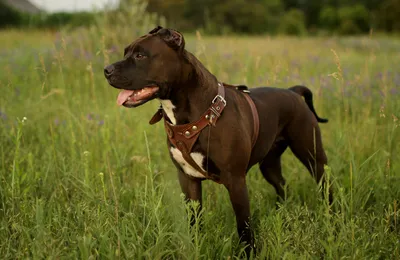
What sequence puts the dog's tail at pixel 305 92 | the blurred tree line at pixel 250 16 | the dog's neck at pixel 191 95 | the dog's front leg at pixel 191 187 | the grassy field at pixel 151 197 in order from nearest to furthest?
the grassy field at pixel 151 197
the dog's neck at pixel 191 95
the dog's front leg at pixel 191 187
the dog's tail at pixel 305 92
the blurred tree line at pixel 250 16

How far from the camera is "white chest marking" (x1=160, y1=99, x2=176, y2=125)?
252 cm

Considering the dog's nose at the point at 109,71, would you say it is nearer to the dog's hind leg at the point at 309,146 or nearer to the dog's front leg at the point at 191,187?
the dog's front leg at the point at 191,187

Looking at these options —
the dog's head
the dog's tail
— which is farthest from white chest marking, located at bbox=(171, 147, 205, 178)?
the dog's tail

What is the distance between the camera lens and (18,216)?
263 cm

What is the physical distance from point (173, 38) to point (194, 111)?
1.48 ft

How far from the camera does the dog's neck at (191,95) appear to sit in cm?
246

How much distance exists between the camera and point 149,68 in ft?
7.75

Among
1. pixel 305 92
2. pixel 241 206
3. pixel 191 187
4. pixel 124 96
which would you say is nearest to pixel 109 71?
pixel 124 96

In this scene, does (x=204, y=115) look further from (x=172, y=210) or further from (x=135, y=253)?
(x=135, y=253)

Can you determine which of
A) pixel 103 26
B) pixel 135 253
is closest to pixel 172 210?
pixel 135 253

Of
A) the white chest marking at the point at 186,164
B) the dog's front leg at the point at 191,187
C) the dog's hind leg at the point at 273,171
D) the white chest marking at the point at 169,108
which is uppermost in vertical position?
the white chest marking at the point at 169,108

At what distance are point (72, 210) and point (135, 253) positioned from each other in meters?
0.85

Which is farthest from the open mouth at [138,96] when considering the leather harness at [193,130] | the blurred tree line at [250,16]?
the blurred tree line at [250,16]

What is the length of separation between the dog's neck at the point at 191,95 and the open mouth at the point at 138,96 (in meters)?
0.13
